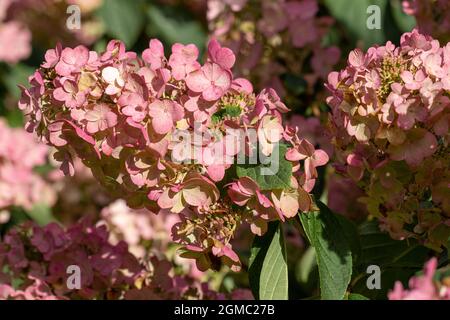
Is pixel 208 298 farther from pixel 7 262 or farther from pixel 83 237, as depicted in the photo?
pixel 7 262

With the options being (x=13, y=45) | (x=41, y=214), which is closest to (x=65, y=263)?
(x=41, y=214)

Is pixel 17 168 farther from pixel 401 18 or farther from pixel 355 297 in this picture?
pixel 355 297

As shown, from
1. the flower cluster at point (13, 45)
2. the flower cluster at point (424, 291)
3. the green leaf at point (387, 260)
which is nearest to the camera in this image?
the flower cluster at point (424, 291)

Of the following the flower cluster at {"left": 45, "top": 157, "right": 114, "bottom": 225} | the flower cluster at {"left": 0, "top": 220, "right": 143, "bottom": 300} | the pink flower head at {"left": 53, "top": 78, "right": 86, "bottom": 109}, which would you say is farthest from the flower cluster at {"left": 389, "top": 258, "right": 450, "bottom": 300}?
the flower cluster at {"left": 45, "top": 157, "right": 114, "bottom": 225}

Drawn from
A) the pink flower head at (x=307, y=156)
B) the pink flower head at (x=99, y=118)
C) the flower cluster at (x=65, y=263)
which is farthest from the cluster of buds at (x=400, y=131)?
the flower cluster at (x=65, y=263)

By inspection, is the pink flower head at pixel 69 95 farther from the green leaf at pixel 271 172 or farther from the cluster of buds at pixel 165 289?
the cluster of buds at pixel 165 289

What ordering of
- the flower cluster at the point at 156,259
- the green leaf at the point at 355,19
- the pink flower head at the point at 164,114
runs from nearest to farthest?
the pink flower head at the point at 164,114 < the flower cluster at the point at 156,259 < the green leaf at the point at 355,19

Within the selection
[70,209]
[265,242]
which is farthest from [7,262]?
[70,209]
